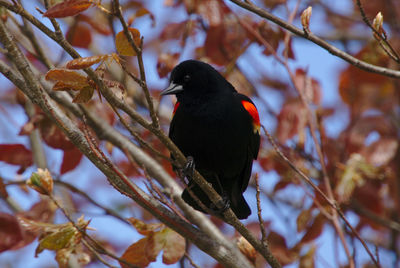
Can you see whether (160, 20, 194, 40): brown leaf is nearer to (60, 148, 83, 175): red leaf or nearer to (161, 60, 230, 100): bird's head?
(161, 60, 230, 100): bird's head

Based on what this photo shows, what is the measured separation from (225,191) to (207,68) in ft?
3.02

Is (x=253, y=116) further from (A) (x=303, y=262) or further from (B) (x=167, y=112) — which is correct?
(B) (x=167, y=112)

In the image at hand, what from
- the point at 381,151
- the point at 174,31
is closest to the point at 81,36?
the point at 174,31

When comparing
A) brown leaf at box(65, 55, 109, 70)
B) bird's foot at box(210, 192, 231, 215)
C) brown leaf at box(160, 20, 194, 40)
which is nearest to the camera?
brown leaf at box(65, 55, 109, 70)

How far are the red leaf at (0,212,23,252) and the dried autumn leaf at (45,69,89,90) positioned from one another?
1.26 metres

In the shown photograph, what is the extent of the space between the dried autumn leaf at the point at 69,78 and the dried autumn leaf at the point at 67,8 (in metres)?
0.22

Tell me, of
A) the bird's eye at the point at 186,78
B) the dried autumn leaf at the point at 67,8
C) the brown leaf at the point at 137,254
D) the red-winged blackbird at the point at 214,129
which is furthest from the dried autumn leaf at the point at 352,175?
the dried autumn leaf at the point at 67,8

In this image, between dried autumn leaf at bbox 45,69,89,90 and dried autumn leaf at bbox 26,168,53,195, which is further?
dried autumn leaf at bbox 26,168,53,195

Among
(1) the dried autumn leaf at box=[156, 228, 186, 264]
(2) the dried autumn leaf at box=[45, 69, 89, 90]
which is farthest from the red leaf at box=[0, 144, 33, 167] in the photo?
(2) the dried autumn leaf at box=[45, 69, 89, 90]

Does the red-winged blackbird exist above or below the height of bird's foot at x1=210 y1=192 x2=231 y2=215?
above

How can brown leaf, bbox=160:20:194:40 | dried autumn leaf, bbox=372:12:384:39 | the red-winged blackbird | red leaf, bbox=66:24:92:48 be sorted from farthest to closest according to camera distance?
brown leaf, bbox=160:20:194:40 < red leaf, bbox=66:24:92:48 < the red-winged blackbird < dried autumn leaf, bbox=372:12:384:39

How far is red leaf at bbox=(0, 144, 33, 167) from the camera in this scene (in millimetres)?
3142

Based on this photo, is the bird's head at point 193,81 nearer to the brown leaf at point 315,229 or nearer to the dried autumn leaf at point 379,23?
the brown leaf at point 315,229

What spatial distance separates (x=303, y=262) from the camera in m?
3.45
